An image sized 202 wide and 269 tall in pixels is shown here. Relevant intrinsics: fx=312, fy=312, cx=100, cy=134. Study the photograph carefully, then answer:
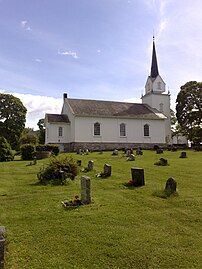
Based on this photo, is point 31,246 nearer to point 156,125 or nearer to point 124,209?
point 124,209

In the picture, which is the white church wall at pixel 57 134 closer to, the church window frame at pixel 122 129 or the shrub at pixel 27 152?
the church window frame at pixel 122 129

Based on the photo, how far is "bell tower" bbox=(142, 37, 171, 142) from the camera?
182ft

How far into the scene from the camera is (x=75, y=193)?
1173cm

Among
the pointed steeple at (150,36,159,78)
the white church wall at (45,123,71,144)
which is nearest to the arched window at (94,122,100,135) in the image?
the white church wall at (45,123,71,144)

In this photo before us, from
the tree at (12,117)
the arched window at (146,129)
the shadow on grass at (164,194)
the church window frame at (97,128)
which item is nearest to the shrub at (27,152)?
the church window frame at (97,128)

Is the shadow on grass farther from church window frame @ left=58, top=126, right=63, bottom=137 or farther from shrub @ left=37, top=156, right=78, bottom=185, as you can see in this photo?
church window frame @ left=58, top=126, right=63, bottom=137

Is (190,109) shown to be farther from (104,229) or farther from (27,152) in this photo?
(104,229)

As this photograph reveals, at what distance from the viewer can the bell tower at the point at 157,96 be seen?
5562 centimetres

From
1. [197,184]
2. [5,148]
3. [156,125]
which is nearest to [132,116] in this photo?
[156,125]

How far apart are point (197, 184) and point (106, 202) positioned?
496cm

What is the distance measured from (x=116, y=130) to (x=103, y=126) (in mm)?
2221

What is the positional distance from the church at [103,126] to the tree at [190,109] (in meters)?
5.06

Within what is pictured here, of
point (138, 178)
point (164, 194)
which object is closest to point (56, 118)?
point (138, 178)

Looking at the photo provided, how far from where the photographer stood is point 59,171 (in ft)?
47.2
